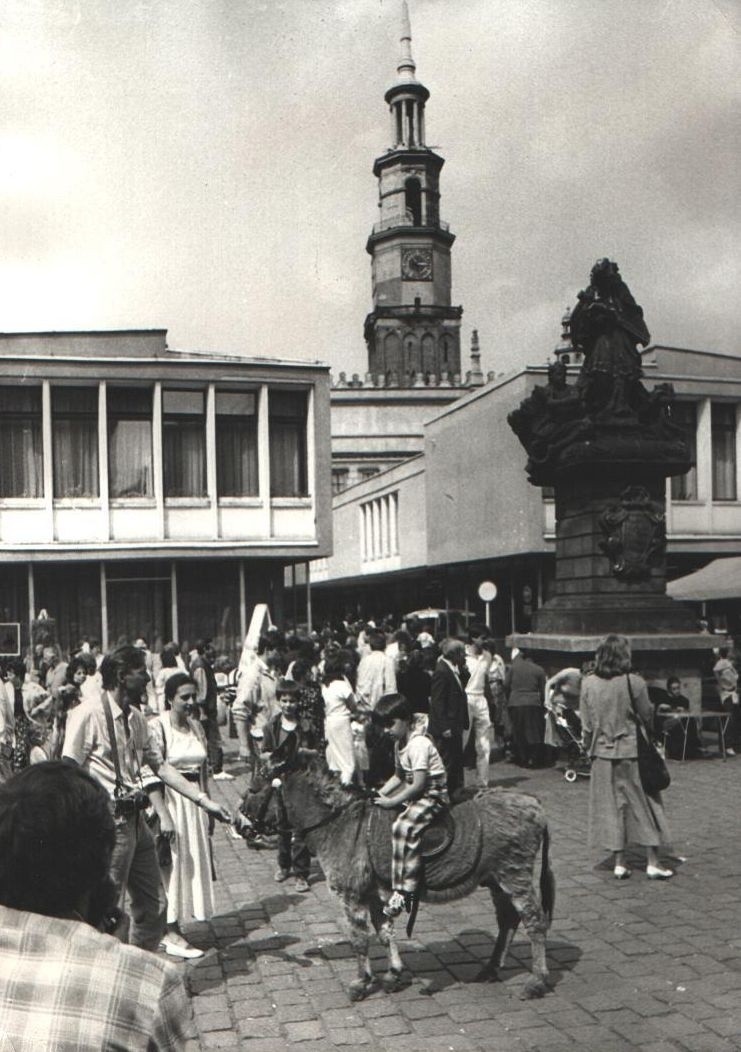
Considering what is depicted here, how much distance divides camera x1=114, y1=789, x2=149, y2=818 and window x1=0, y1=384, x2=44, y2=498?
23.1 metres

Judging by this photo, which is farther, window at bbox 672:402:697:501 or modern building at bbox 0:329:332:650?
window at bbox 672:402:697:501

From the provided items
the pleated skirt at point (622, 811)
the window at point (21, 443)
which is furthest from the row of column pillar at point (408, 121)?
the pleated skirt at point (622, 811)

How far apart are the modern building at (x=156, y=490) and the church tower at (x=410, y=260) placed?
2211 inches

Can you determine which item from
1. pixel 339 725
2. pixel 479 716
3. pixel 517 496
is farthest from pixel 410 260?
pixel 339 725

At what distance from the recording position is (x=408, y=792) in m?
6.25

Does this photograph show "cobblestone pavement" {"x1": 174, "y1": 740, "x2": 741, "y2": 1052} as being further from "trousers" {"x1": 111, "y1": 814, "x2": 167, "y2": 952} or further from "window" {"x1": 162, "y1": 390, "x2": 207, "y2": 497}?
"window" {"x1": 162, "y1": 390, "x2": 207, "y2": 497}

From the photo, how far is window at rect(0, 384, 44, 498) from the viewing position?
91.1ft

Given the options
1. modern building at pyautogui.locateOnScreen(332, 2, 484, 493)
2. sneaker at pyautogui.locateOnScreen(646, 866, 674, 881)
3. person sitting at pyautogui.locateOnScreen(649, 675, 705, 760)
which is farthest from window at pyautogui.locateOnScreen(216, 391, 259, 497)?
modern building at pyautogui.locateOnScreen(332, 2, 484, 493)

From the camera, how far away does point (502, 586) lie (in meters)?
36.4

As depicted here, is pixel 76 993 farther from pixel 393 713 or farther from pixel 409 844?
pixel 393 713

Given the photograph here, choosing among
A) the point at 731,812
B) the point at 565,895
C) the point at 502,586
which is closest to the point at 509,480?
the point at 502,586

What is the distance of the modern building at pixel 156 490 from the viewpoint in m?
27.7

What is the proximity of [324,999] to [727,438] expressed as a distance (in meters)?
33.0

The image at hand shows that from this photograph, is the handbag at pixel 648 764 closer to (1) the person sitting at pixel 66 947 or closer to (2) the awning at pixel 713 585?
(1) the person sitting at pixel 66 947
